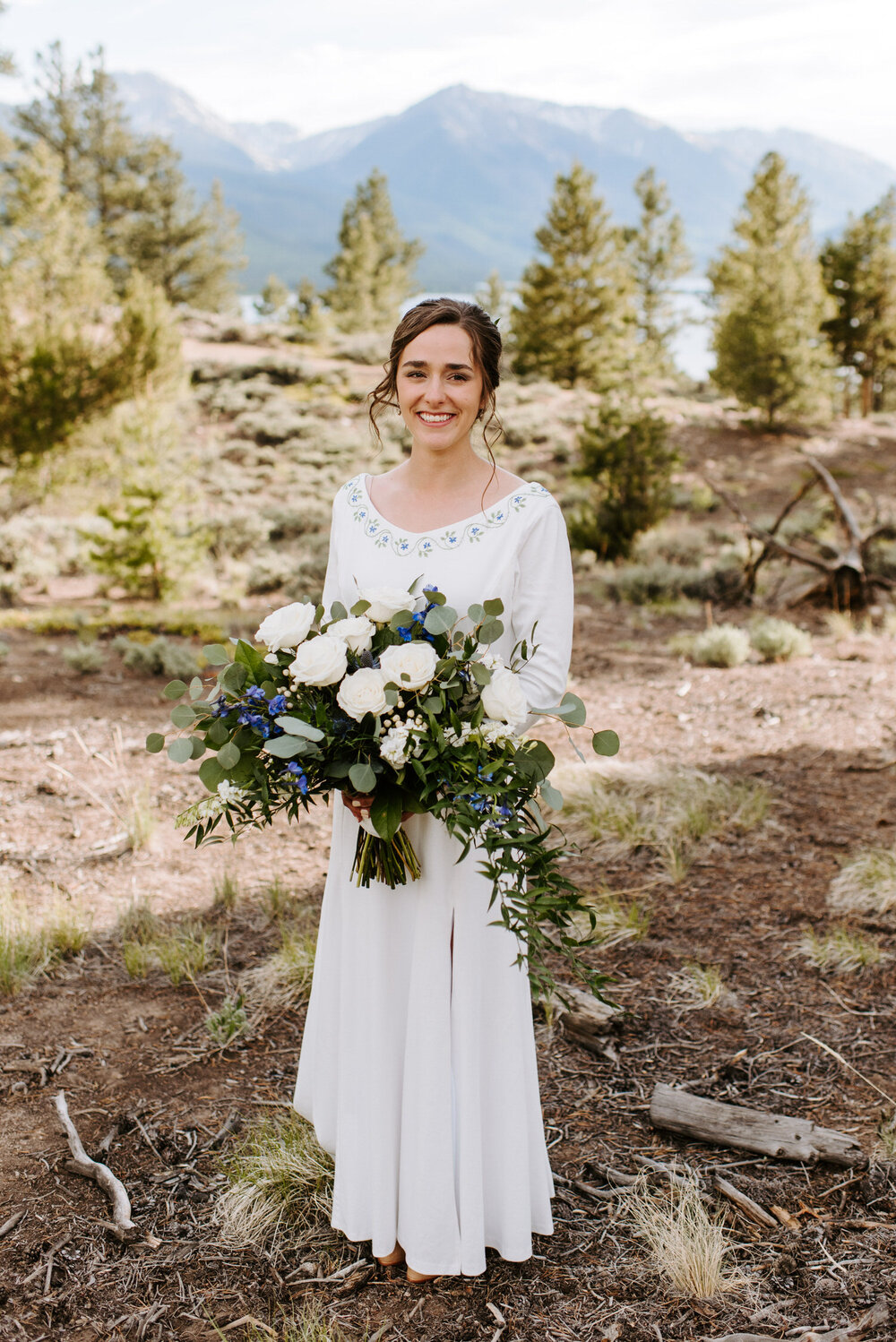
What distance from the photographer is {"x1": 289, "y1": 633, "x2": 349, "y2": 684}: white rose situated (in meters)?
1.82

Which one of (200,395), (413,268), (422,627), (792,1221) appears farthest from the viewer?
(413,268)

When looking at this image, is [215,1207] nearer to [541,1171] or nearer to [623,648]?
[541,1171]

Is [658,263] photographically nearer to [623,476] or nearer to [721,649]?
[623,476]

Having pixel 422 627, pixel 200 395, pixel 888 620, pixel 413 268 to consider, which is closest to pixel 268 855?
pixel 422 627

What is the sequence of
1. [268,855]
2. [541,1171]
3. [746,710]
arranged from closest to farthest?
[541,1171] → [268,855] → [746,710]

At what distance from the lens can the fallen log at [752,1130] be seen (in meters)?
2.75

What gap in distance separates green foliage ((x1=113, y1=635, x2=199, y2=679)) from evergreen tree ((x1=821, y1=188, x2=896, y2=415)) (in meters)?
24.1

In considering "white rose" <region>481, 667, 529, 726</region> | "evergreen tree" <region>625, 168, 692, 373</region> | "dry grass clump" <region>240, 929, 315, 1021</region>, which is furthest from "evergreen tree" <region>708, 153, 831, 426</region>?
"white rose" <region>481, 667, 529, 726</region>

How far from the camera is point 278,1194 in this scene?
8.46ft

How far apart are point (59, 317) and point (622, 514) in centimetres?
985

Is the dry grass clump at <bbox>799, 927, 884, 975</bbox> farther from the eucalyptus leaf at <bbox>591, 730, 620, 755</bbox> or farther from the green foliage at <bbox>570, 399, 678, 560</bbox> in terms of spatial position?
the green foliage at <bbox>570, 399, 678, 560</bbox>

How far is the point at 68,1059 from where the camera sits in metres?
3.26

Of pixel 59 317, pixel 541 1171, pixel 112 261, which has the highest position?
pixel 112 261

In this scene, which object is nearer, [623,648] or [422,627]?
[422,627]
